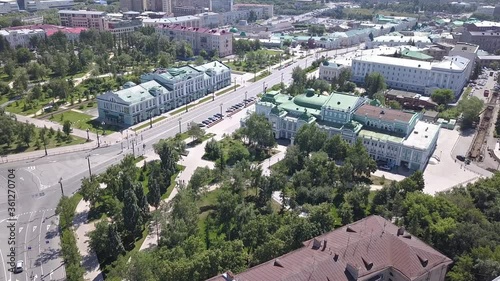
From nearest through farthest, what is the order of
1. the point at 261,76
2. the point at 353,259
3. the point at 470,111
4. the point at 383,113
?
the point at 353,259, the point at 383,113, the point at 470,111, the point at 261,76

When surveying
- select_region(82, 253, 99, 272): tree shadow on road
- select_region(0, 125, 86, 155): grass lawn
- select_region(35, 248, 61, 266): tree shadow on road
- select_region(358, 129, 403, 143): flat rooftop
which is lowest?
select_region(82, 253, 99, 272): tree shadow on road

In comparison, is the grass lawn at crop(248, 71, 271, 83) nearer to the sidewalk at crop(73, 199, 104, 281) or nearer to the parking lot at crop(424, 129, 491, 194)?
the parking lot at crop(424, 129, 491, 194)

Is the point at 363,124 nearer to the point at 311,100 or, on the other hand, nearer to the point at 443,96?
the point at 311,100

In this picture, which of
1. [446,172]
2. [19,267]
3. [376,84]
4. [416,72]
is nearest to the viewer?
[19,267]

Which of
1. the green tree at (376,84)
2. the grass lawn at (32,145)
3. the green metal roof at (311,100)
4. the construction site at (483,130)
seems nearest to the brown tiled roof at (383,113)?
the green metal roof at (311,100)

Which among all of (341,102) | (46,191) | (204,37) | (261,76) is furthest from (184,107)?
(204,37)

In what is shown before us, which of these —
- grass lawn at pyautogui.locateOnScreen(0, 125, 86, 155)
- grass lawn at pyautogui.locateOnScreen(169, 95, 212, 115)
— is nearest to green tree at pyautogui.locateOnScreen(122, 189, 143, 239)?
grass lawn at pyautogui.locateOnScreen(0, 125, 86, 155)

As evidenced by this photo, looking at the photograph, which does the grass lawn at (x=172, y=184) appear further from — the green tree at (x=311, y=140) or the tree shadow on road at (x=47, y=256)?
the green tree at (x=311, y=140)
